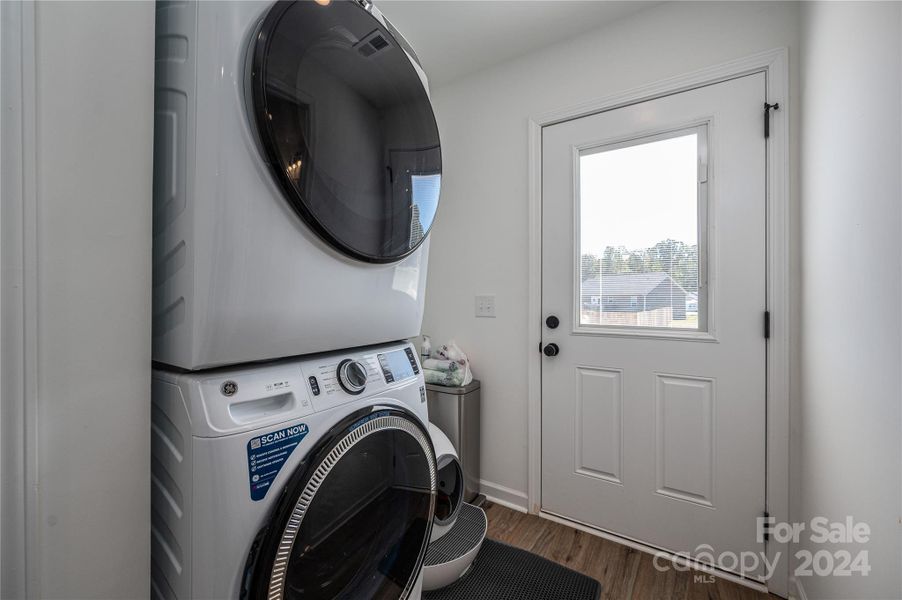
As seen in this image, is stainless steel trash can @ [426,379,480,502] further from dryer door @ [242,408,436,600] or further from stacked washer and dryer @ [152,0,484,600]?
stacked washer and dryer @ [152,0,484,600]

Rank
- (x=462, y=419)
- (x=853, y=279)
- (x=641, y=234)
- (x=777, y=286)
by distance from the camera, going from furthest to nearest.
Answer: (x=462, y=419), (x=641, y=234), (x=777, y=286), (x=853, y=279)

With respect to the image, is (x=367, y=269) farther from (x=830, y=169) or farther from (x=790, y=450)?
(x=790, y=450)

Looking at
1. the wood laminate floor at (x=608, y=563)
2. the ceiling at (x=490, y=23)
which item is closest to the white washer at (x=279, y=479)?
the wood laminate floor at (x=608, y=563)

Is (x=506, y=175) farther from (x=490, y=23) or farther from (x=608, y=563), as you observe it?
(x=608, y=563)

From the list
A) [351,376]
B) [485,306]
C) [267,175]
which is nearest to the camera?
[267,175]

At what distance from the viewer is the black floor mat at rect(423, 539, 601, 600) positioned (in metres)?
1.37

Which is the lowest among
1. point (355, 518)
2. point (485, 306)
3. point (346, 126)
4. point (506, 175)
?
point (355, 518)

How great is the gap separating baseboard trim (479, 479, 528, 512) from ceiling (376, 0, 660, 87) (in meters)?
2.29

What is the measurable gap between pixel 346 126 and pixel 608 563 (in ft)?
6.08

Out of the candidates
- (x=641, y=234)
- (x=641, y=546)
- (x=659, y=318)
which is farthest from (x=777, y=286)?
(x=641, y=546)

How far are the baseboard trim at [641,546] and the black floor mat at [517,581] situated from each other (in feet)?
1.03

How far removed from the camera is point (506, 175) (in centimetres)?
203

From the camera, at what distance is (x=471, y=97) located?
7.09 ft

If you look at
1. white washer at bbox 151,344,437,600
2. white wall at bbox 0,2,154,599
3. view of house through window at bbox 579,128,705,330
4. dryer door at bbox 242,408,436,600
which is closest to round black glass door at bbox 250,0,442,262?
white wall at bbox 0,2,154,599
